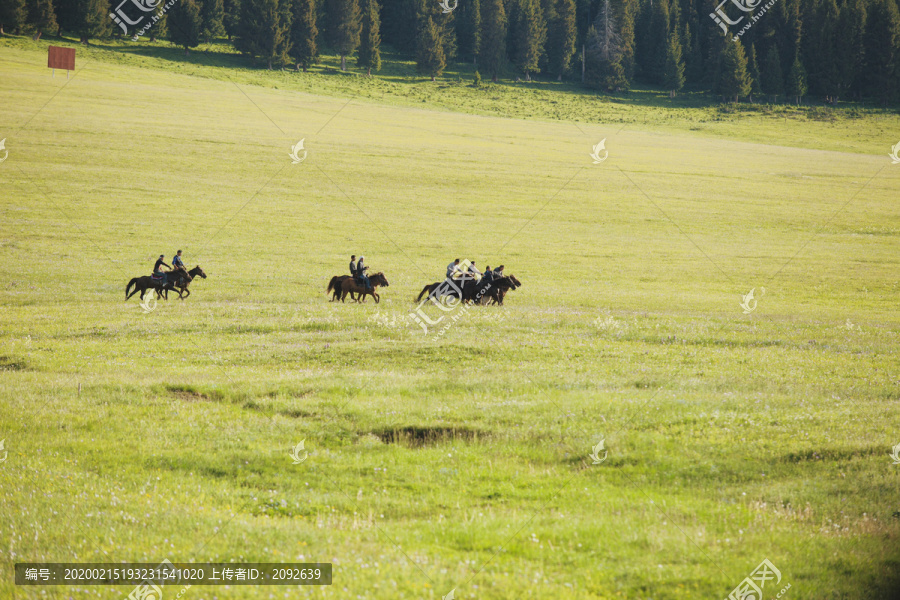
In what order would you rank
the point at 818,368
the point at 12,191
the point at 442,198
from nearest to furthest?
the point at 818,368, the point at 12,191, the point at 442,198

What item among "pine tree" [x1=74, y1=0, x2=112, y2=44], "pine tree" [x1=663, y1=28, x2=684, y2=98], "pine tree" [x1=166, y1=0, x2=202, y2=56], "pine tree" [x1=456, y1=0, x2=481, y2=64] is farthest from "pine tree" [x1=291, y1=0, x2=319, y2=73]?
"pine tree" [x1=663, y1=28, x2=684, y2=98]

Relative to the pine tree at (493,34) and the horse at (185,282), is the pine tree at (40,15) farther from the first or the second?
the horse at (185,282)

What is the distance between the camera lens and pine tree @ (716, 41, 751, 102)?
14112 centimetres

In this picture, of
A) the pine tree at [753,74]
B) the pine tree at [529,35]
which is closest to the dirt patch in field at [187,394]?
the pine tree at [529,35]

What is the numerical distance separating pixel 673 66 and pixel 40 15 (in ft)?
427

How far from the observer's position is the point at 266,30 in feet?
431

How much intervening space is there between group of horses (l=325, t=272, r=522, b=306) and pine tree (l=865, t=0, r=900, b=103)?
146239mm

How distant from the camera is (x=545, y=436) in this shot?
14.5 metres

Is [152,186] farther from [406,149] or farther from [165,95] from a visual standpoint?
[165,95]

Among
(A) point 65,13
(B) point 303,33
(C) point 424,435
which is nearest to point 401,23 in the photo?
(B) point 303,33

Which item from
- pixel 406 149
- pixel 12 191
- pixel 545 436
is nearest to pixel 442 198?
pixel 406 149

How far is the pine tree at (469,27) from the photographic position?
15825 centimetres

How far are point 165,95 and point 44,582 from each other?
10813cm

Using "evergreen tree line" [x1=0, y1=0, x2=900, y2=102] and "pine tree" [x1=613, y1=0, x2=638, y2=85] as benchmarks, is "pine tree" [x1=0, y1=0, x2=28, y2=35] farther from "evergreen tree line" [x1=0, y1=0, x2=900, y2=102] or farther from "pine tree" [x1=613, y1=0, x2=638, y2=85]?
"pine tree" [x1=613, y1=0, x2=638, y2=85]
